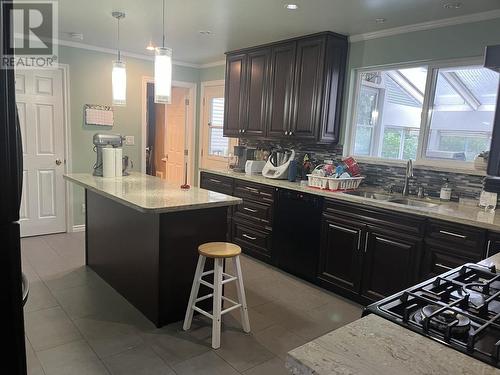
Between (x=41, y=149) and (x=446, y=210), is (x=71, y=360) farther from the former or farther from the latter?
(x=41, y=149)

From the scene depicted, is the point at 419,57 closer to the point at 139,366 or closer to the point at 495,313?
the point at 495,313

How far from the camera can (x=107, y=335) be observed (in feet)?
8.23

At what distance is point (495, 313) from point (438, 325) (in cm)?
23

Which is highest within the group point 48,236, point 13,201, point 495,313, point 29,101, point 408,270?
point 29,101

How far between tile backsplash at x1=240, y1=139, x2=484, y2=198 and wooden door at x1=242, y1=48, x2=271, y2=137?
1.40ft

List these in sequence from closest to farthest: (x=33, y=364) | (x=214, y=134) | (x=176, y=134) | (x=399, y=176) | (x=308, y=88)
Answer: (x=33, y=364) → (x=399, y=176) → (x=308, y=88) → (x=214, y=134) → (x=176, y=134)

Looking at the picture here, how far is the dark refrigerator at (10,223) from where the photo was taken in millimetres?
916

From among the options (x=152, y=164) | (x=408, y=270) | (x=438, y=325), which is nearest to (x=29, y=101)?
(x=152, y=164)

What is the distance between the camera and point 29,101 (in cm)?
446

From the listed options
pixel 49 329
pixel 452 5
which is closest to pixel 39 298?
pixel 49 329

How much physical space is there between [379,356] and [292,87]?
11.4 ft

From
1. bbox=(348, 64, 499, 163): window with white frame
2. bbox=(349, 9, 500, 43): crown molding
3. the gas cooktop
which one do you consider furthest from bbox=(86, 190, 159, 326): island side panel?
bbox=(349, 9, 500, 43): crown molding

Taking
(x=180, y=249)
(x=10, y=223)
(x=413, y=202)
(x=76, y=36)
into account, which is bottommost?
(x=180, y=249)

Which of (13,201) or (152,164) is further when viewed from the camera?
(152,164)
